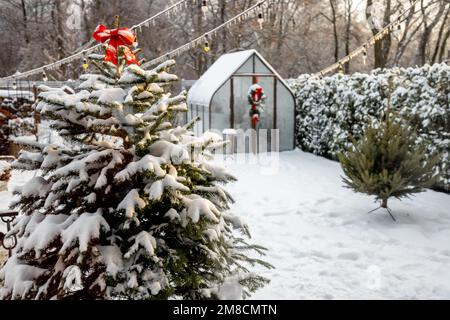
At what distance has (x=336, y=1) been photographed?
91.2 ft

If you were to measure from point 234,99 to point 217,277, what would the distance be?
1130cm

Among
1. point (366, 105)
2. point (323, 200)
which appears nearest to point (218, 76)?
point (366, 105)

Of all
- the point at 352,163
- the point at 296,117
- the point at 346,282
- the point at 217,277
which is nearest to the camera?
the point at 217,277

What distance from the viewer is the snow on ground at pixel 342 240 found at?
183 inches

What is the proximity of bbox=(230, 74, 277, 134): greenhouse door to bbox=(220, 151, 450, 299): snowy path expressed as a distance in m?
4.29

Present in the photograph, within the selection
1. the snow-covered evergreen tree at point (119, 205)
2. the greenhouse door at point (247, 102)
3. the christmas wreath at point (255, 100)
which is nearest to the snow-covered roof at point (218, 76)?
the greenhouse door at point (247, 102)

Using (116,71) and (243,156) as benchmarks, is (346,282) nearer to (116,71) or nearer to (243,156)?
(116,71)

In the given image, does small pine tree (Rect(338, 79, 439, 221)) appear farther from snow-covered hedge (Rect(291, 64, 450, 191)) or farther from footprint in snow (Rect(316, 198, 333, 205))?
footprint in snow (Rect(316, 198, 333, 205))

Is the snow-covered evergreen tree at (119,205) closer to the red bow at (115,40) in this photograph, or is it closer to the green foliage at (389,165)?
the red bow at (115,40)

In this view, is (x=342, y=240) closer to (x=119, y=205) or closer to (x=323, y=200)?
(x=323, y=200)

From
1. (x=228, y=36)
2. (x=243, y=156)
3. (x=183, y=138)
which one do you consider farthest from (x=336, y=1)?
(x=183, y=138)

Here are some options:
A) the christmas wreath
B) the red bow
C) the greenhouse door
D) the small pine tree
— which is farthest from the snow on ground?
the greenhouse door

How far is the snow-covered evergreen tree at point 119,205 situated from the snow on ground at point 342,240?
80.1 inches

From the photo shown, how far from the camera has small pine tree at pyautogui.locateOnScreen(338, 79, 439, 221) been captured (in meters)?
Answer: 6.75
